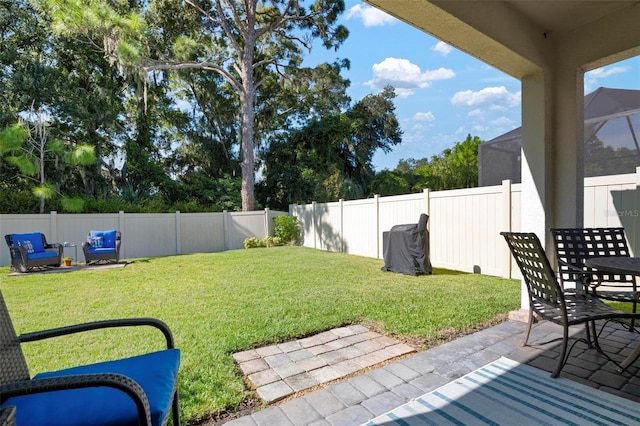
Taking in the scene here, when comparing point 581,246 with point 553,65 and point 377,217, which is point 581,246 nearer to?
point 553,65

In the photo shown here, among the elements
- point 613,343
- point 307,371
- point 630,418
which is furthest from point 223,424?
point 613,343

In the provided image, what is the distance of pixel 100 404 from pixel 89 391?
0.46 ft

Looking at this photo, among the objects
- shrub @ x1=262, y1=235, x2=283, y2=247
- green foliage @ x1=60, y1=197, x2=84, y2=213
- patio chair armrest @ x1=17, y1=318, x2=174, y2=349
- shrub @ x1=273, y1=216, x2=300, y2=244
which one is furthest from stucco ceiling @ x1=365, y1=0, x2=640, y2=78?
green foliage @ x1=60, y1=197, x2=84, y2=213

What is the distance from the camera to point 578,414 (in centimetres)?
169

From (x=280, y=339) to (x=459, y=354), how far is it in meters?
1.46

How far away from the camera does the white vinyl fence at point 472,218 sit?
3945 mm

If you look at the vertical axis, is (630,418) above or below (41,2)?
below

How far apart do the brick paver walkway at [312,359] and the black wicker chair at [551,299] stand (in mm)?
998

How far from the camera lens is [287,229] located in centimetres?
1180

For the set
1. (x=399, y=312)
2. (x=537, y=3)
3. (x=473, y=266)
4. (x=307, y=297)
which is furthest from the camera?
(x=473, y=266)

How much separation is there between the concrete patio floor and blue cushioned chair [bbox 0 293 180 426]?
0.66 metres

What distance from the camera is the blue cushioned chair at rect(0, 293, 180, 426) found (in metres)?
0.91

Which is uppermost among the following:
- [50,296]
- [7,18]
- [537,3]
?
[7,18]

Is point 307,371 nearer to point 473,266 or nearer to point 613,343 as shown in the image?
point 613,343
